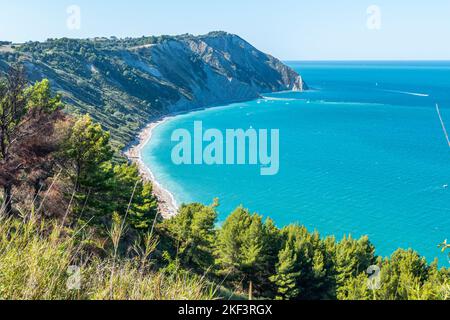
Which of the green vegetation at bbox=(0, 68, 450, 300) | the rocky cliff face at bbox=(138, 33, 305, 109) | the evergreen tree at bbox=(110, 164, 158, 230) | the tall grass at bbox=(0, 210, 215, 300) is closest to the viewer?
the tall grass at bbox=(0, 210, 215, 300)

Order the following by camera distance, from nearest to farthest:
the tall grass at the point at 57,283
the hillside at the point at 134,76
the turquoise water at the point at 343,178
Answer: the tall grass at the point at 57,283 < the turquoise water at the point at 343,178 < the hillside at the point at 134,76

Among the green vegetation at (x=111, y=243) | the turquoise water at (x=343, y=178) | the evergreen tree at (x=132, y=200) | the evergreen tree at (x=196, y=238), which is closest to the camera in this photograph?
the green vegetation at (x=111, y=243)

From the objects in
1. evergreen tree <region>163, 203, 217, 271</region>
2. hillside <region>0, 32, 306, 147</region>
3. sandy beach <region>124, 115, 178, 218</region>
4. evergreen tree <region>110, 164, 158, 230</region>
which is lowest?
evergreen tree <region>163, 203, 217, 271</region>

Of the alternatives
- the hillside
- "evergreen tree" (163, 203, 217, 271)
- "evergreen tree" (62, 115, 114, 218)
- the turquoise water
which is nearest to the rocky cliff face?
the hillside

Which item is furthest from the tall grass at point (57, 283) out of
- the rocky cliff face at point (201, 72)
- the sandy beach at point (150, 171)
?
the rocky cliff face at point (201, 72)

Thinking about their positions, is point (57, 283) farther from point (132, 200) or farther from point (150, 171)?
point (150, 171)

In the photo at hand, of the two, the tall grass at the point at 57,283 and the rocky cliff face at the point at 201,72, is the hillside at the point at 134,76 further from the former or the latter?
the tall grass at the point at 57,283

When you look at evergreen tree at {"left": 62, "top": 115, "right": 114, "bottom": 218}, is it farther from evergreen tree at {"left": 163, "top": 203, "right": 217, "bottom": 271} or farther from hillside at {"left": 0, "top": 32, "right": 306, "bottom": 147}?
hillside at {"left": 0, "top": 32, "right": 306, "bottom": 147}
